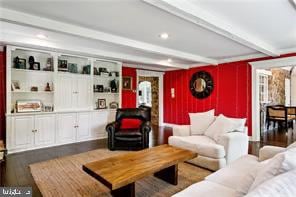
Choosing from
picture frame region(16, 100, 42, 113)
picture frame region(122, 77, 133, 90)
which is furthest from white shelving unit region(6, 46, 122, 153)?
picture frame region(122, 77, 133, 90)

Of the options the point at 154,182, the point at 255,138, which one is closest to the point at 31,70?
the point at 154,182

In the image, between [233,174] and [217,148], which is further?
[217,148]

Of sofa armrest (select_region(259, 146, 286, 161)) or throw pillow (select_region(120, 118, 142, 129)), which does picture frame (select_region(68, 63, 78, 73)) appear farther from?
sofa armrest (select_region(259, 146, 286, 161))

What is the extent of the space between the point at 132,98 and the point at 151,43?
10.2 ft

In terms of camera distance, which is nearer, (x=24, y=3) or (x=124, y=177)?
(x=124, y=177)

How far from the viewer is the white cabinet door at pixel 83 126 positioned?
17.1ft

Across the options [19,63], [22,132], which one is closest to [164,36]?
[19,63]

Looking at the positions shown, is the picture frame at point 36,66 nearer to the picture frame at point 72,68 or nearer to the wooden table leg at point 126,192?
the picture frame at point 72,68

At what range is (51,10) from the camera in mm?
2680

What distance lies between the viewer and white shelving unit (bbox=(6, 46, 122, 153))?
168 inches

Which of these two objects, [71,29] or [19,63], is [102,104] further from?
[71,29]

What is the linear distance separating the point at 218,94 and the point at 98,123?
384 cm

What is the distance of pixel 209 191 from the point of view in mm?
1604

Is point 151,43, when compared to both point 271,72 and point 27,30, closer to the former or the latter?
point 27,30
